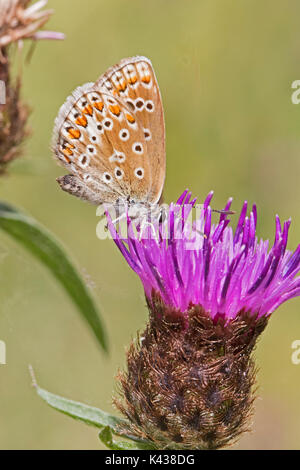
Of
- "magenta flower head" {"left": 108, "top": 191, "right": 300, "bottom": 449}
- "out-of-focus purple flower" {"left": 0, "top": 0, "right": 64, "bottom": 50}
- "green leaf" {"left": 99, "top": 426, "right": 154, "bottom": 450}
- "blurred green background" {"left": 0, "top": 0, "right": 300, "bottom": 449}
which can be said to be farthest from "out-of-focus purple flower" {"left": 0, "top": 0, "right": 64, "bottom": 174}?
"green leaf" {"left": 99, "top": 426, "right": 154, "bottom": 450}

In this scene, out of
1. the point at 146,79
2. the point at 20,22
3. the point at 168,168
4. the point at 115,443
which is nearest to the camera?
the point at 115,443

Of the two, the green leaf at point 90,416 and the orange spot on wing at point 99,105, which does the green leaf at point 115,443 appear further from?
the orange spot on wing at point 99,105

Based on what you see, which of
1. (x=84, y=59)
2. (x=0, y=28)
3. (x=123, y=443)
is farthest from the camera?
(x=84, y=59)

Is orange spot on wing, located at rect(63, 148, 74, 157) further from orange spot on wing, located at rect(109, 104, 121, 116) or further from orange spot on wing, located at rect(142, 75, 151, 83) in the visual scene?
orange spot on wing, located at rect(142, 75, 151, 83)

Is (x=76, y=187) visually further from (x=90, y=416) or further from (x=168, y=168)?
(x=168, y=168)

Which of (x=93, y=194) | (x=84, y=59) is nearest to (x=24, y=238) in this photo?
(x=93, y=194)

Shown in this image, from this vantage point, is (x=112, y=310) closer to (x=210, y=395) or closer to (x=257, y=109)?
(x=257, y=109)

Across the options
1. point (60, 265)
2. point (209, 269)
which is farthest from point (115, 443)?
point (60, 265)
